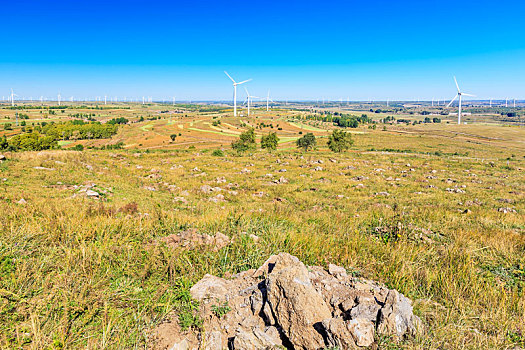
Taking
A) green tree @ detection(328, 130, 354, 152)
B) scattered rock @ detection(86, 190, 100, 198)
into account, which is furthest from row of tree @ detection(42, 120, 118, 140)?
scattered rock @ detection(86, 190, 100, 198)

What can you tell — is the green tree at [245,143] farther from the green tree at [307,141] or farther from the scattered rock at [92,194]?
the scattered rock at [92,194]

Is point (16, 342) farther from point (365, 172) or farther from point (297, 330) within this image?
point (365, 172)

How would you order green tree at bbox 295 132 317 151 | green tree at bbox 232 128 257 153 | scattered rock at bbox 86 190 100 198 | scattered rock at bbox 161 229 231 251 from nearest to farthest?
scattered rock at bbox 161 229 231 251 < scattered rock at bbox 86 190 100 198 < green tree at bbox 232 128 257 153 < green tree at bbox 295 132 317 151

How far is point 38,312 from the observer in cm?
394

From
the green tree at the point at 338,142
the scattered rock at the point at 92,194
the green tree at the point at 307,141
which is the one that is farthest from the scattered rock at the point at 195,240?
the green tree at the point at 307,141

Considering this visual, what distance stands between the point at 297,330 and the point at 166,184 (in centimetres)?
1998

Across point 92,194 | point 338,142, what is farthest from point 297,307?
point 338,142

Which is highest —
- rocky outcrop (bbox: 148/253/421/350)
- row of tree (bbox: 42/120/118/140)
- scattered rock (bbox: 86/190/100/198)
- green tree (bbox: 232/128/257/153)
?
row of tree (bbox: 42/120/118/140)

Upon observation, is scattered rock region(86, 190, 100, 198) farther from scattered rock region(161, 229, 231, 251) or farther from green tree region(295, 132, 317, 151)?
green tree region(295, 132, 317, 151)

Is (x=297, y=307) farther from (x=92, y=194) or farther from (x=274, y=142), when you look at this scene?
(x=274, y=142)

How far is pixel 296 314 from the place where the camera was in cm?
390

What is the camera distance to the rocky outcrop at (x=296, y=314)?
366 centimetres

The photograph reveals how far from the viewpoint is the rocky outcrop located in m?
3.66

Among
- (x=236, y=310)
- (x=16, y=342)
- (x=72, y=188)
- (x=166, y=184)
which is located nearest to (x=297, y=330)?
(x=236, y=310)
